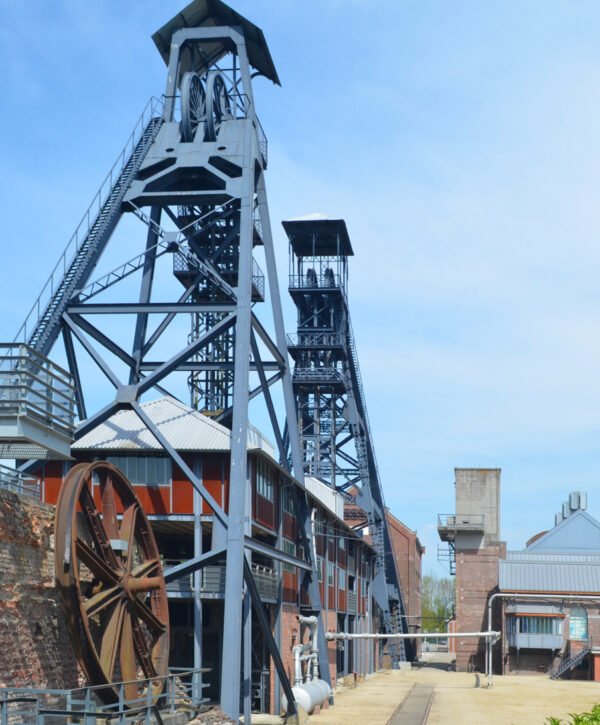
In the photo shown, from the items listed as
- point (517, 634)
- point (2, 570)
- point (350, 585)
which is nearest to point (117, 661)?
point (2, 570)

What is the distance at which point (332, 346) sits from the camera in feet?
150

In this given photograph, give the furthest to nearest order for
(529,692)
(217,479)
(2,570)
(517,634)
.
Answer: (517,634) → (529,692) → (217,479) → (2,570)

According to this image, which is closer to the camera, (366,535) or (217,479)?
(217,479)

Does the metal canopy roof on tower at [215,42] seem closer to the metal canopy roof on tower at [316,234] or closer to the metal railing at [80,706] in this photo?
the metal railing at [80,706]

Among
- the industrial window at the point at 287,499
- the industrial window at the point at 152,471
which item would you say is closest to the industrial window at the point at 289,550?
the industrial window at the point at 287,499

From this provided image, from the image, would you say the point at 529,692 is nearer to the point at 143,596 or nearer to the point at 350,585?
the point at 350,585

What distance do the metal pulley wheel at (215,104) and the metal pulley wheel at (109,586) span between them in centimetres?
1001

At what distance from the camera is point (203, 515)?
24.2 meters

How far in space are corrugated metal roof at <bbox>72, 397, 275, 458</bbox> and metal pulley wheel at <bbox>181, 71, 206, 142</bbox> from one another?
23.1ft

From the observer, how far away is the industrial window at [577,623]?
5019cm

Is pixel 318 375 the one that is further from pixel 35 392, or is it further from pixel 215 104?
pixel 35 392

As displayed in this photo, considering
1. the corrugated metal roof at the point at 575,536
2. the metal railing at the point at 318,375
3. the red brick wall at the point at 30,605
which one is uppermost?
the metal railing at the point at 318,375

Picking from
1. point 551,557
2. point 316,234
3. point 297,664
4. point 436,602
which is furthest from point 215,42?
point 436,602

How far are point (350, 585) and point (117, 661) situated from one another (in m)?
27.9
